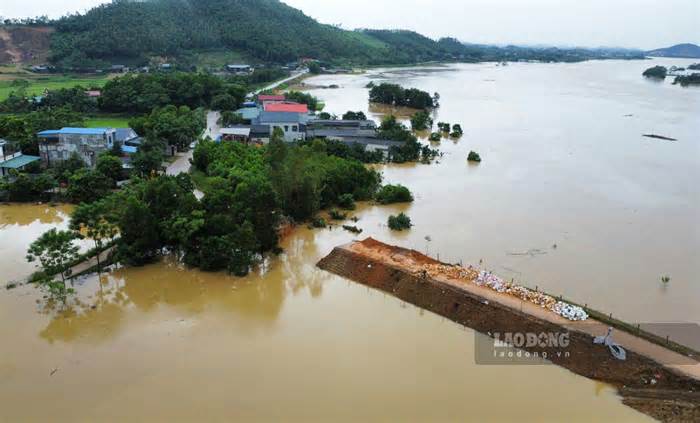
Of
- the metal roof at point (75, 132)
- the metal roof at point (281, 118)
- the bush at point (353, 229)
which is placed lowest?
the bush at point (353, 229)

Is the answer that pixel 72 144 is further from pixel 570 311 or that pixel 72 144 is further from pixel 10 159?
pixel 570 311

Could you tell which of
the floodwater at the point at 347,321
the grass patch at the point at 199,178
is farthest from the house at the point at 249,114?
the floodwater at the point at 347,321

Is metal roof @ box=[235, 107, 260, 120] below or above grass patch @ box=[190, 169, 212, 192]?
above

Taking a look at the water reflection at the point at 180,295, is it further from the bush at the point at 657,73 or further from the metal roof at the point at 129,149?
the bush at the point at 657,73

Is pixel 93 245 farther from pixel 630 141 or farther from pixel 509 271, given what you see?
pixel 630 141

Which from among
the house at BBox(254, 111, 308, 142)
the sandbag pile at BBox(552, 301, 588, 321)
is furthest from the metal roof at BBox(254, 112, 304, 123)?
the sandbag pile at BBox(552, 301, 588, 321)

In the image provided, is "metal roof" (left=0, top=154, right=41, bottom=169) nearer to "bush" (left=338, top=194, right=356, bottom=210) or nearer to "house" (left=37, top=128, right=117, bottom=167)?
"house" (left=37, top=128, right=117, bottom=167)
